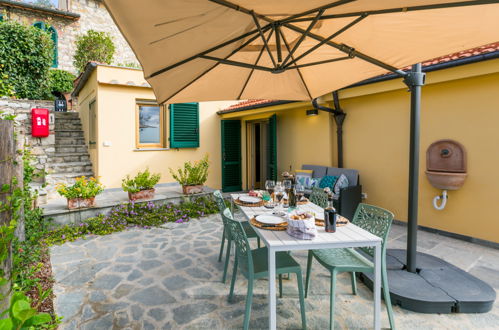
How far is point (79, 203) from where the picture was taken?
16.6ft

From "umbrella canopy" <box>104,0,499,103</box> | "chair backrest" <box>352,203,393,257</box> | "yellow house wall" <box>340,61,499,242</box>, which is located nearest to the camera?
"umbrella canopy" <box>104,0,499,103</box>

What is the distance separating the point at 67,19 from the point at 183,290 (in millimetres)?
15944

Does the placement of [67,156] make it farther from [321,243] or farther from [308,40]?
[321,243]

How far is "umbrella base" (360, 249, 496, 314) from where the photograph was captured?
8.27ft

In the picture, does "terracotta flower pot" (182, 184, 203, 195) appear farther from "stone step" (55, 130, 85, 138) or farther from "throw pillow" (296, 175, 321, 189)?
"stone step" (55, 130, 85, 138)

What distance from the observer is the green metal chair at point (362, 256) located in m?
2.33

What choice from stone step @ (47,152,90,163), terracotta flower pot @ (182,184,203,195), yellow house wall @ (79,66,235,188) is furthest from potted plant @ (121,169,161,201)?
stone step @ (47,152,90,163)

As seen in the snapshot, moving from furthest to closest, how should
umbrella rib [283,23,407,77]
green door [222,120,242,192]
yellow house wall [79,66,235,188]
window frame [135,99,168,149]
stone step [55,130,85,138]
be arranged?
green door [222,120,242,192] < stone step [55,130,85,138] < window frame [135,99,168,149] < yellow house wall [79,66,235,188] < umbrella rib [283,23,407,77]

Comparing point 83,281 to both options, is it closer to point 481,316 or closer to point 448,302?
point 448,302

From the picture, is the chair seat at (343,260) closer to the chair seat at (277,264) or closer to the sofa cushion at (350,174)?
the chair seat at (277,264)

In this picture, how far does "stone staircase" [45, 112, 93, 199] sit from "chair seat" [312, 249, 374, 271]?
6048mm

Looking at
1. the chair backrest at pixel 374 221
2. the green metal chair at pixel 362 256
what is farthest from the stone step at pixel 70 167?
the chair backrest at pixel 374 221

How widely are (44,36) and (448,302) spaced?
11.1 meters

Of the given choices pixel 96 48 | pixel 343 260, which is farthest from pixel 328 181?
pixel 96 48
